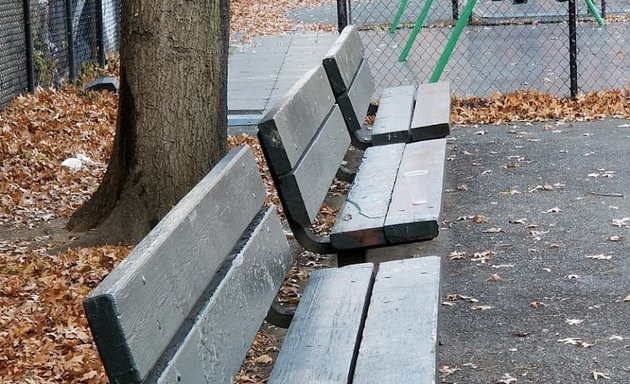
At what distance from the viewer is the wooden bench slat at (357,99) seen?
6.27 meters

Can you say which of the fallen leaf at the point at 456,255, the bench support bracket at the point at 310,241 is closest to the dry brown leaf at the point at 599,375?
the bench support bracket at the point at 310,241

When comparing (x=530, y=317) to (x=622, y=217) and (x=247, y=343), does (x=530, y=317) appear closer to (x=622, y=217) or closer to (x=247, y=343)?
(x=622, y=217)

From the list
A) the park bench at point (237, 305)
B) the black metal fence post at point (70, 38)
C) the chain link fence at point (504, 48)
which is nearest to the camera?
the park bench at point (237, 305)

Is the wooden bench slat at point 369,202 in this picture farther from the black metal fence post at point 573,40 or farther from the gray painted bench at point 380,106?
the black metal fence post at point 573,40

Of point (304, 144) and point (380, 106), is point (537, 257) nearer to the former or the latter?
point (304, 144)

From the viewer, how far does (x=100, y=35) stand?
42.5 feet

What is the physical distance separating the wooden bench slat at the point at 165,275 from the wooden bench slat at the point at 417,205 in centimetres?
89

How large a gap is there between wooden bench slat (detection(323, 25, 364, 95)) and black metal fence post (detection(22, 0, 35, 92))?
15.2ft

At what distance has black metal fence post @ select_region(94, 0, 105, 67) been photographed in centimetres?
1291

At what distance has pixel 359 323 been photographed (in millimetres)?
3492

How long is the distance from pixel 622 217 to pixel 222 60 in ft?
7.76

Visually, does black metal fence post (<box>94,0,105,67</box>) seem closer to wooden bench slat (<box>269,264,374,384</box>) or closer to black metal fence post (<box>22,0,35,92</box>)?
black metal fence post (<box>22,0,35,92</box>)

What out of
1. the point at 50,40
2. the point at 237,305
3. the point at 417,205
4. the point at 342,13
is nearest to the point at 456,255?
the point at 417,205

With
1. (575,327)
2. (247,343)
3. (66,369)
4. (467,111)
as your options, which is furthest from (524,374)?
(467,111)
